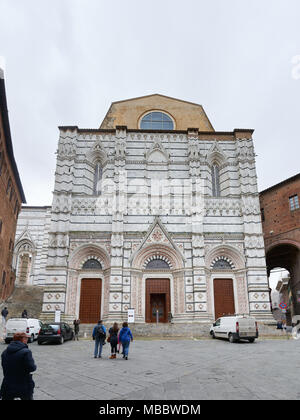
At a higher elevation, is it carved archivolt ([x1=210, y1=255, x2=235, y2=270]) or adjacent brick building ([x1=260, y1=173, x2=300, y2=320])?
adjacent brick building ([x1=260, y1=173, x2=300, y2=320])

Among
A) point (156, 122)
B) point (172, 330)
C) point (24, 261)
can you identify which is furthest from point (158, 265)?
point (24, 261)

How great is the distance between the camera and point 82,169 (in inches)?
1122

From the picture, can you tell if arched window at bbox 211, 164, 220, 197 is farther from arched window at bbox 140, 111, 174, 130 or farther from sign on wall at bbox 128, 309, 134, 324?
sign on wall at bbox 128, 309, 134, 324

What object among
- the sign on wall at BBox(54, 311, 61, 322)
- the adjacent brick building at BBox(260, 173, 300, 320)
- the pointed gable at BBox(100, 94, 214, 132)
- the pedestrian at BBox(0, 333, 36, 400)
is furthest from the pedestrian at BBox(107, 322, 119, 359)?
the pointed gable at BBox(100, 94, 214, 132)

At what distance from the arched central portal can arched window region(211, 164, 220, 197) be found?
30.4ft

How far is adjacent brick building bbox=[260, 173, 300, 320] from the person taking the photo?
29500 mm

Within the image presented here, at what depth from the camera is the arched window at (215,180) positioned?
1144 inches

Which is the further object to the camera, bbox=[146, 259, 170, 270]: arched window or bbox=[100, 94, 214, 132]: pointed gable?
bbox=[100, 94, 214, 132]: pointed gable

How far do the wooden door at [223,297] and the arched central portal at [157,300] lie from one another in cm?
393

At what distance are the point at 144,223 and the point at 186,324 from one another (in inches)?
343

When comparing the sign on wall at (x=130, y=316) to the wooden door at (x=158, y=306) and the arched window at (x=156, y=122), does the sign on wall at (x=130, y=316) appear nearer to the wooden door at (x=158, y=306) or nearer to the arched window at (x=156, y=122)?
the wooden door at (x=158, y=306)

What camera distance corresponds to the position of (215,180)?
2959cm

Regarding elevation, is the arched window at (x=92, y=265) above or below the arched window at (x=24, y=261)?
below

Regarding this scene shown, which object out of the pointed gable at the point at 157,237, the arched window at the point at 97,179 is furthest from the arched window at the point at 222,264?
the arched window at the point at 97,179
